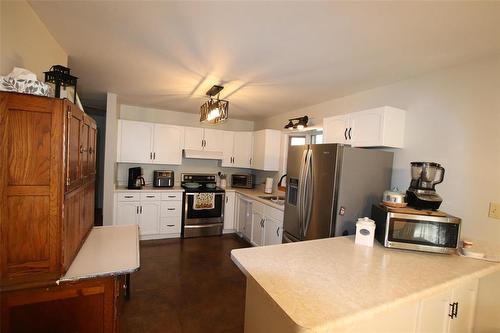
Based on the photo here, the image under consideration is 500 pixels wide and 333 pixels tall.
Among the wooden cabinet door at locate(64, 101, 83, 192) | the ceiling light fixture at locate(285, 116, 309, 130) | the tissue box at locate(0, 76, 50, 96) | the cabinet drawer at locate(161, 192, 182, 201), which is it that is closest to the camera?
the tissue box at locate(0, 76, 50, 96)

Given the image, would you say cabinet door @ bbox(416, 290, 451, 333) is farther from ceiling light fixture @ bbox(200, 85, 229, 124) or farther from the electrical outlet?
ceiling light fixture @ bbox(200, 85, 229, 124)

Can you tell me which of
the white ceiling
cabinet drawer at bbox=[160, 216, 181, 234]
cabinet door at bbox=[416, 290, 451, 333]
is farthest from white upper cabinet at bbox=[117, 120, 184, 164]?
cabinet door at bbox=[416, 290, 451, 333]

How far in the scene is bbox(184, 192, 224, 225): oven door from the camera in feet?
13.6

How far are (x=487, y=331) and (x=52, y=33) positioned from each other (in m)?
3.96

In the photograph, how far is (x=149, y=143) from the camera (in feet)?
13.6

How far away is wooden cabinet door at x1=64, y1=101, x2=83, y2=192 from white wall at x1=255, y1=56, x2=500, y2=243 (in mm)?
2795

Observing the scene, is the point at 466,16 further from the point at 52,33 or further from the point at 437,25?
the point at 52,33

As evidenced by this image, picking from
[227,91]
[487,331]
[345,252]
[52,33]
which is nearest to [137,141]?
[227,91]

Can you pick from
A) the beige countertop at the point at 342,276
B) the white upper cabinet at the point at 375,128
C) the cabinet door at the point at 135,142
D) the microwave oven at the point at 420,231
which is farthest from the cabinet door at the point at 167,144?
the microwave oven at the point at 420,231

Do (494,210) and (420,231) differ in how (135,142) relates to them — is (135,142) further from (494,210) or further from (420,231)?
(494,210)

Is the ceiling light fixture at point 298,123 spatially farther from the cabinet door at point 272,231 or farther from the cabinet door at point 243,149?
the cabinet door at point 272,231

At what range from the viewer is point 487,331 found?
169 centimetres

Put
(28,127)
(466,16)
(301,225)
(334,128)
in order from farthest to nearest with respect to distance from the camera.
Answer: (334,128) → (301,225) → (466,16) → (28,127)

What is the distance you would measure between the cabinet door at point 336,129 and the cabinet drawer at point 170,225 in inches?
114
